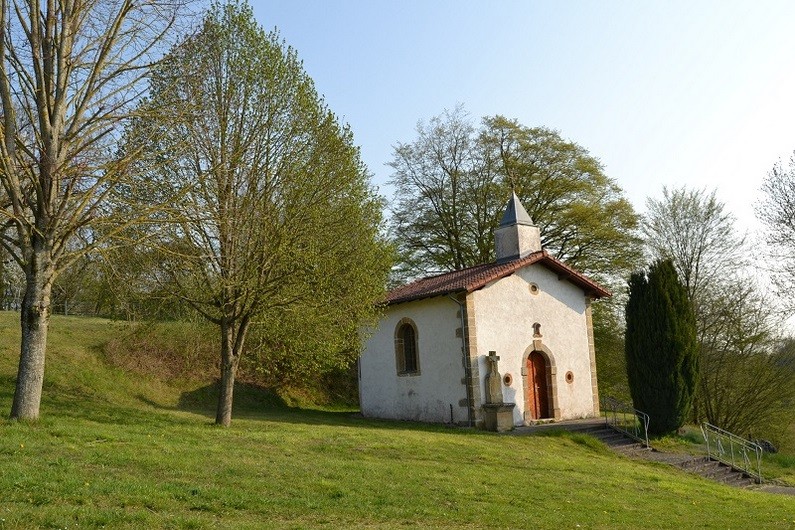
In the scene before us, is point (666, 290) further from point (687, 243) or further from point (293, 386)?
point (293, 386)

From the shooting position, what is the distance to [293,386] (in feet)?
98.6

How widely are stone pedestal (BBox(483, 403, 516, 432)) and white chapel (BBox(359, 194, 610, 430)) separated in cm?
7

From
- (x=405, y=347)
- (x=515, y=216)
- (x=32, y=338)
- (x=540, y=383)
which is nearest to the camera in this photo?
(x=32, y=338)

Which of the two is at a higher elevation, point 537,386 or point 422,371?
point 422,371

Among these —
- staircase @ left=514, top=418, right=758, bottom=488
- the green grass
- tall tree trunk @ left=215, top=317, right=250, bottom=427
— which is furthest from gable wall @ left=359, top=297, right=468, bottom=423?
tall tree trunk @ left=215, top=317, right=250, bottom=427

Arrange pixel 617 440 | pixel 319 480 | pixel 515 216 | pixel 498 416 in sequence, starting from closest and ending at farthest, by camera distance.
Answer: pixel 319 480, pixel 498 416, pixel 617 440, pixel 515 216

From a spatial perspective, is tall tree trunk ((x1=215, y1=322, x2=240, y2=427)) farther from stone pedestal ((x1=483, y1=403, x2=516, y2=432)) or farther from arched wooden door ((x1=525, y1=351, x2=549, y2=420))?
arched wooden door ((x1=525, y1=351, x2=549, y2=420))

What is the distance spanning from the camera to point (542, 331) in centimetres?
2395

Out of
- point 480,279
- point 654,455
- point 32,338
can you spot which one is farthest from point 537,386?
point 32,338

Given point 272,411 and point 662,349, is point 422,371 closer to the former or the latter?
point 272,411

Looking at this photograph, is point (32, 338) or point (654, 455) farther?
point (654, 455)

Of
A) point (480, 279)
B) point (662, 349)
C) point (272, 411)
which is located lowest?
point (272, 411)

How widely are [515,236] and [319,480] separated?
1586 cm

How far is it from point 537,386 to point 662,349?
4210 mm
